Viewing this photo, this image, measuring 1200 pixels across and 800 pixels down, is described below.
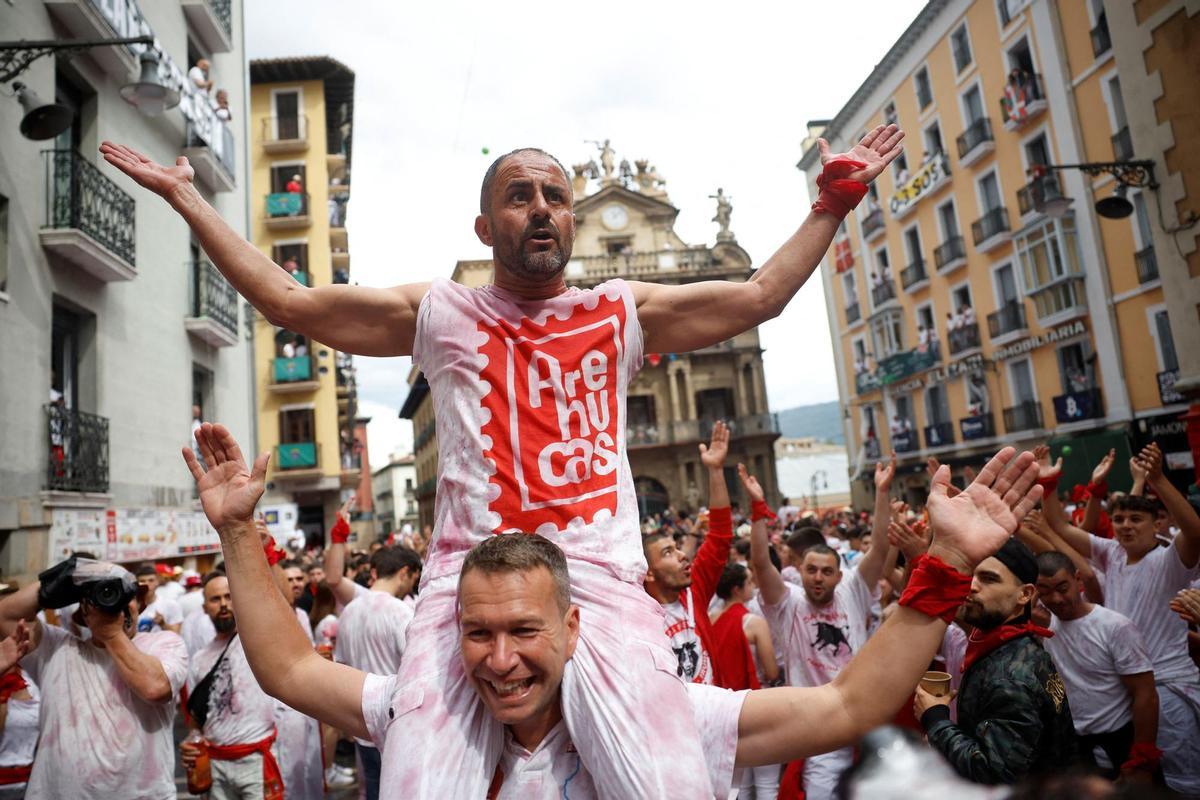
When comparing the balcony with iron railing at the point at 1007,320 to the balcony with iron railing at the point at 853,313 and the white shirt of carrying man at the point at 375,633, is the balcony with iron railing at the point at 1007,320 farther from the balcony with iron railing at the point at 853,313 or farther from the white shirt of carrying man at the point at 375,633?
the white shirt of carrying man at the point at 375,633

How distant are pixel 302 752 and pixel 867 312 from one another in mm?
32730

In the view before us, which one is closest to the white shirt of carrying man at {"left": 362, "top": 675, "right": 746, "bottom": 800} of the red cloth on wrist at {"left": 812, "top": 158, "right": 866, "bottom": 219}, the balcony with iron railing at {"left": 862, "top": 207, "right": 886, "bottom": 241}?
the red cloth on wrist at {"left": 812, "top": 158, "right": 866, "bottom": 219}

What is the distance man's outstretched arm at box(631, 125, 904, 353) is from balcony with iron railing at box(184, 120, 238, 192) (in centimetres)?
1463

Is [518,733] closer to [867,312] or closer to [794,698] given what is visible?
[794,698]

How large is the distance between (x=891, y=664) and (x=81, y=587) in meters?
4.23

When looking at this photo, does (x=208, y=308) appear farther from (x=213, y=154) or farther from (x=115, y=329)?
(x=115, y=329)

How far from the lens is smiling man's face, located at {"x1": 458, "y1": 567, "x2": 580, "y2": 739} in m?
2.03

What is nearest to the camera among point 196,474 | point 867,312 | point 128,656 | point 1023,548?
point 196,474

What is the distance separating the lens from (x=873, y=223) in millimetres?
Result: 34250

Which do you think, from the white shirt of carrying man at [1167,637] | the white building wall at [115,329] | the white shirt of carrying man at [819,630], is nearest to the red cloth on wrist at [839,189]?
the white shirt of carrying man at [819,630]

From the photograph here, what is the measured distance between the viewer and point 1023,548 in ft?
12.9

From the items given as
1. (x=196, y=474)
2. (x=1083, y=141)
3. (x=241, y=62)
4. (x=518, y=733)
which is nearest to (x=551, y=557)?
(x=518, y=733)

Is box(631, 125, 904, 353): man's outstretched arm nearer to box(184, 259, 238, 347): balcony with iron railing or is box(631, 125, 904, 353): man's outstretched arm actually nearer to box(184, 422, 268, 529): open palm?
box(184, 422, 268, 529): open palm

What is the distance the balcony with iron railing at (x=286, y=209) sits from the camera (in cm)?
2858
